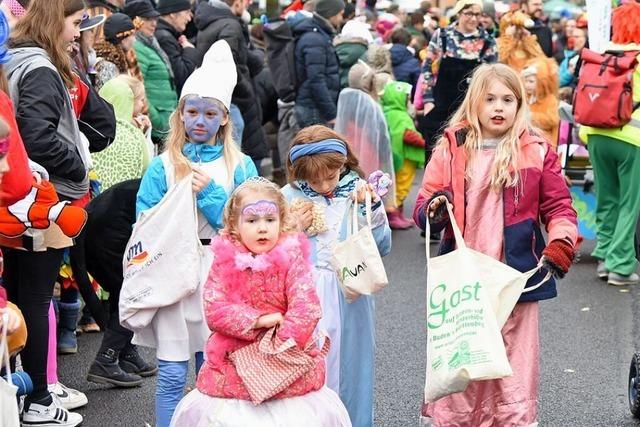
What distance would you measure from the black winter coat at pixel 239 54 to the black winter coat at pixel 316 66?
3.97 ft

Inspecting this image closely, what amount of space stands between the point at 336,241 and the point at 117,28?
3.57 m

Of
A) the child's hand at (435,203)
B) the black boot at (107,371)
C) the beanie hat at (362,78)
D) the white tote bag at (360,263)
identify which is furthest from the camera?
the beanie hat at (362,78)

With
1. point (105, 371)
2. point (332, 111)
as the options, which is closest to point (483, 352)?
point (105, 371)

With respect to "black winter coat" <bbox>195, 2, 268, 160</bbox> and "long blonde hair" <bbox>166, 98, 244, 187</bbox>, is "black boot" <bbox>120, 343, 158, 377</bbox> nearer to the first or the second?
"long blonde hair" <bbox>166, 98, 244, 187</bbox>

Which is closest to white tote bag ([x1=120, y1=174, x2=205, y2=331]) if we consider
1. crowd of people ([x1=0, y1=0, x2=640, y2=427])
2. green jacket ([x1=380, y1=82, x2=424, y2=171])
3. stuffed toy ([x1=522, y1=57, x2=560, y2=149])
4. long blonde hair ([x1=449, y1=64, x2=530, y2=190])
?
crowd of people ([x1=0, y1=0, x2=640, y2=427])

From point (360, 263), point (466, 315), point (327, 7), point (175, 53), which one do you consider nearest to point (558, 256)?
point (466, 315)

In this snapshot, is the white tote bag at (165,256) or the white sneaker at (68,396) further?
→ the white sneaker at (68,396)

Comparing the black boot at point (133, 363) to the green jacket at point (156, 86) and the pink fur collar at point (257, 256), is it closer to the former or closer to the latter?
the pink fur collar at point (257, 256)

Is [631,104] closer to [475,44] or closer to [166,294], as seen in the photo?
[475,44]

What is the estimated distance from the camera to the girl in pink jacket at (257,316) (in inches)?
179

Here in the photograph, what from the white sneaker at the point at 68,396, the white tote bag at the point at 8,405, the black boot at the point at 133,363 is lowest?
the black boot at the point at 133,363

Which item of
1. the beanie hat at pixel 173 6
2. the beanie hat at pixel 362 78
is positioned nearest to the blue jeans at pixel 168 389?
the beanie hat at pixel 173 6

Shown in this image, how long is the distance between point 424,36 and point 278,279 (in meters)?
17.2

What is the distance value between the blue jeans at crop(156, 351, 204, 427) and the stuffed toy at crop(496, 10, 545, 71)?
7751 millimetres
